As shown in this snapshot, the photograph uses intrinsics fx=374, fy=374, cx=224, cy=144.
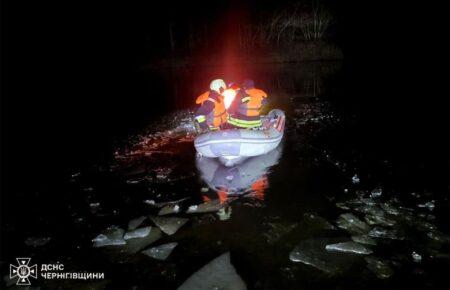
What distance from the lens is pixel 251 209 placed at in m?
6.18

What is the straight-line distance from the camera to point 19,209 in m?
6.68

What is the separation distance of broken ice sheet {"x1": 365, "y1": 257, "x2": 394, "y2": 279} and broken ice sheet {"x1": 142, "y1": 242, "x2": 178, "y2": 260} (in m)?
2.58

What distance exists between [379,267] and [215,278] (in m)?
2.05

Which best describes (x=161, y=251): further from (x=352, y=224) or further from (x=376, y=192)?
A: (x=376, y=192)

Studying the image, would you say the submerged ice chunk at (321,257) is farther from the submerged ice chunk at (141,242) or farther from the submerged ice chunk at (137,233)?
the submerged ice chunk at (137,233)

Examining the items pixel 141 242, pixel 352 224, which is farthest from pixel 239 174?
pixel 141 242

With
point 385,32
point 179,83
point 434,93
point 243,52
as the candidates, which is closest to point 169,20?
point 243,52

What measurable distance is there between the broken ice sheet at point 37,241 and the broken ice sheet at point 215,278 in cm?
245

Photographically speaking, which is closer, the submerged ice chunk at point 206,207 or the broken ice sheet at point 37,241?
the broken ice sheet at point 37,241

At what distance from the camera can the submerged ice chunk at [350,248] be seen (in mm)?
4965

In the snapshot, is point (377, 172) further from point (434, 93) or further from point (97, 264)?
point (434, 93)

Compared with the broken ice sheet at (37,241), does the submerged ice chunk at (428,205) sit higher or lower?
higher

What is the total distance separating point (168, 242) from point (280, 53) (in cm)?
2965

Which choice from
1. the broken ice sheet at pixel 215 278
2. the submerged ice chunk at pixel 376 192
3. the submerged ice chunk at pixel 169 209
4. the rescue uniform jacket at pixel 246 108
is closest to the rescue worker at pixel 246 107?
the rescue uniform jacket at pixel 246 108
